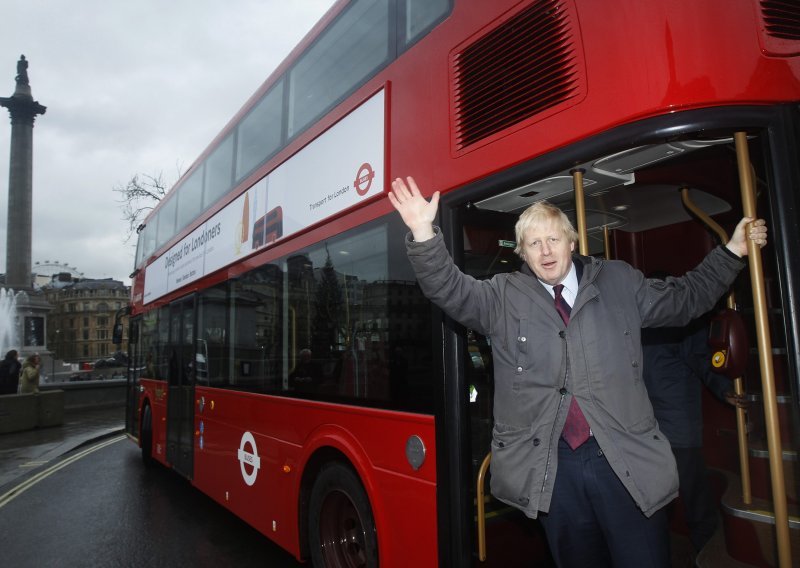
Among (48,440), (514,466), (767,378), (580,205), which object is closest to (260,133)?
(580,205)

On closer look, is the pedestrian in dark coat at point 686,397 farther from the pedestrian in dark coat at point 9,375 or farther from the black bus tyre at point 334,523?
the pedestrian in dark coat at point 9,375

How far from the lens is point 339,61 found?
371 centimetres


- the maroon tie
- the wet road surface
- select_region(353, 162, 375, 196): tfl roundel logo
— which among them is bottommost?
the wet road surface

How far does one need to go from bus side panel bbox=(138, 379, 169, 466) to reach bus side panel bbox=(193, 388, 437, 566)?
1.70 metres

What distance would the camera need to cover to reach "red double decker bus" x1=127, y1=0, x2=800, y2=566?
184 centimetres

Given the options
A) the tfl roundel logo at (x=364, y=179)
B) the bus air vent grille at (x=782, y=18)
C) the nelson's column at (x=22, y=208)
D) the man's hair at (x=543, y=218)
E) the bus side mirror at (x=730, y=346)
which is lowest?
the bus side mirror at (x=730, y=346)

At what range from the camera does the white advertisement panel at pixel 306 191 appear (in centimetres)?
318

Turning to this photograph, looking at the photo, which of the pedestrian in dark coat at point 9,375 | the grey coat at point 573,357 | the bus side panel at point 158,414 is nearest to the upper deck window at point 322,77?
the grey coat at point 573,357

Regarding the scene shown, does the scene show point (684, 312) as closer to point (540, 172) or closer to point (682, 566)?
point (540, 172)

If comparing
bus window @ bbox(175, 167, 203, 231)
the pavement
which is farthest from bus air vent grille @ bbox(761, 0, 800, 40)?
the pavement

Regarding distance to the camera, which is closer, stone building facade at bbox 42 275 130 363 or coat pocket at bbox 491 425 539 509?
coat pocket at bbox 491 425 539 509

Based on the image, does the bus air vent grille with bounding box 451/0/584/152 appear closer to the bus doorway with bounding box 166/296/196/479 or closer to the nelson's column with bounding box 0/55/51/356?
the bus doorway with bounding box 166/296/196/479

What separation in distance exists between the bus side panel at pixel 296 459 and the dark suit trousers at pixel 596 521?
0.73 m

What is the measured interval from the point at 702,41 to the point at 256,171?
3.66 metres
